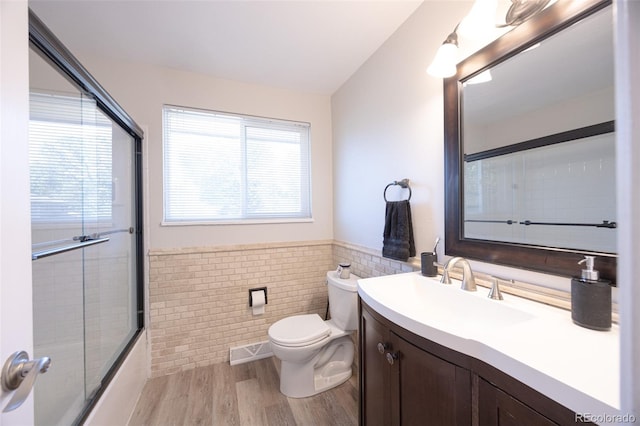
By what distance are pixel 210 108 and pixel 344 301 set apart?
1901 millimetres

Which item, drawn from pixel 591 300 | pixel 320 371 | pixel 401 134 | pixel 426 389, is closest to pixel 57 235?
pixel 426 389

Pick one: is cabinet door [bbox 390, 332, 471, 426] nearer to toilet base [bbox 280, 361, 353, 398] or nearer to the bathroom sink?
the bathroom sink

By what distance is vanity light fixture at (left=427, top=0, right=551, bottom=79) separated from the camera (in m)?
0.91

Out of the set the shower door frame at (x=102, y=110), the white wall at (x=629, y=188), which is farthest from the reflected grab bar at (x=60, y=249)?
the white wall at (x=629, y=188)

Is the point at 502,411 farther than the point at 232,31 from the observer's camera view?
No

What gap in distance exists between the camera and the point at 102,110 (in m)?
1.42

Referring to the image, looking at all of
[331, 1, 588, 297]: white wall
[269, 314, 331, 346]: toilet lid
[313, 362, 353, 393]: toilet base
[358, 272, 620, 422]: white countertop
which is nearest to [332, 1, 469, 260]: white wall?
[331, 1, 588, 297]: white wall

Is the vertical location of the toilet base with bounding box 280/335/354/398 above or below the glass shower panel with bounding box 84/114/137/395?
below

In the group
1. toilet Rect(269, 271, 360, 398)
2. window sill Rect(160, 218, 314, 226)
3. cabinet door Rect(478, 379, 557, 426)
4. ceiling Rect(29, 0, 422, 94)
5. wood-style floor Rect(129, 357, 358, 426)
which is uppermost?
ceiling Rect(29, 0, 422, 94)

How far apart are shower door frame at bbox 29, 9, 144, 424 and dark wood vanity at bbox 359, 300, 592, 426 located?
4.34ft

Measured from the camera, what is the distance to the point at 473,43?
114 cm

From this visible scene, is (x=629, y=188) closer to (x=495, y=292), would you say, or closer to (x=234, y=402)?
(x=495, y=292)

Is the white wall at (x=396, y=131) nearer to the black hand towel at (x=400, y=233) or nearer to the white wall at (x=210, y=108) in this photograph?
the black hand towel at (x=400, y=233)

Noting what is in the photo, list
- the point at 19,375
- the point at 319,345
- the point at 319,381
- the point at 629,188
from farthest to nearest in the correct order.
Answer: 1. the point at 319,381
2. the point at 319,345
3. the point at 19,375
4. the point at 629,188
